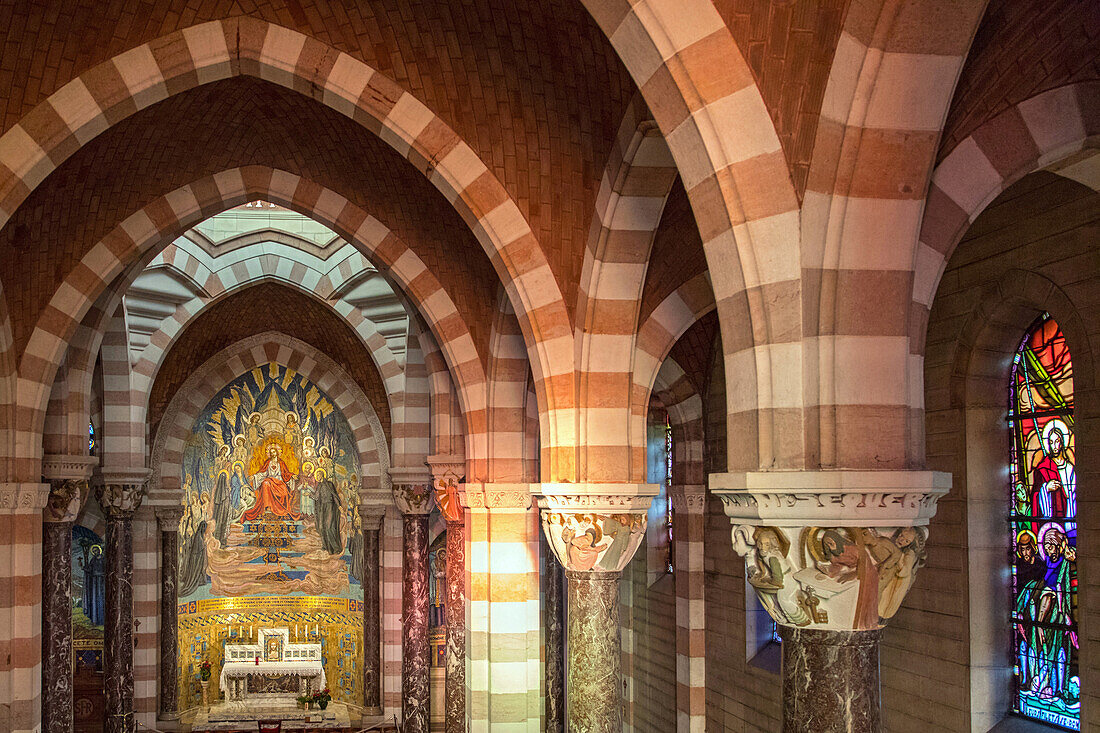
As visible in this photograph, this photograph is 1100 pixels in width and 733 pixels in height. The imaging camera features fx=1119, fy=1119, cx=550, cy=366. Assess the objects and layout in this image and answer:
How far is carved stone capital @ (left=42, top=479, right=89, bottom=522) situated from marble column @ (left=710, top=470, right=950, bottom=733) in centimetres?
921

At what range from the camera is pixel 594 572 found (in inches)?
287

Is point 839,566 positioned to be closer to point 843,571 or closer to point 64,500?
point 843,571

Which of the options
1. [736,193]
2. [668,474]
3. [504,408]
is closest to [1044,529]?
[736,193]

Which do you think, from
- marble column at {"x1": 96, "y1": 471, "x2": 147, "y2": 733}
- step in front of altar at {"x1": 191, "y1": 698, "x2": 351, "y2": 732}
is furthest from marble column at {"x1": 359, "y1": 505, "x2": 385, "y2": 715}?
marble column at {"x1": 96, "y1": 471, "x2": 147, "y2": 733}

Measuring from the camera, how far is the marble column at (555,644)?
12445mm

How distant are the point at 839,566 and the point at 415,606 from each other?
11962mm

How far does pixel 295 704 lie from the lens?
18062 mm

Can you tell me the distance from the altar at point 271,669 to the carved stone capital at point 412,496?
457 cm

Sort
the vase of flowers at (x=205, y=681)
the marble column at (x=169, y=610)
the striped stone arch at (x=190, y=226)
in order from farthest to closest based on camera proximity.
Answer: the vase of flowers at (x=205, y=681), the marble column at (x=169, y=610), the striped stone arch at (x=190, y=226)

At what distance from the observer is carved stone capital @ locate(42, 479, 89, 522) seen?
36.6 ft

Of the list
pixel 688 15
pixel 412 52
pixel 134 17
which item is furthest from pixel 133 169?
pixel 688 15

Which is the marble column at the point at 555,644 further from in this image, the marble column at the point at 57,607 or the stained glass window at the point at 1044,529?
the stained glass window at the point at 1044,529

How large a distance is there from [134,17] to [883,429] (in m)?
5.73

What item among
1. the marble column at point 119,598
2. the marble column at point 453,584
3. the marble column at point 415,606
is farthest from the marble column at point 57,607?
the marble column at point 415,606
